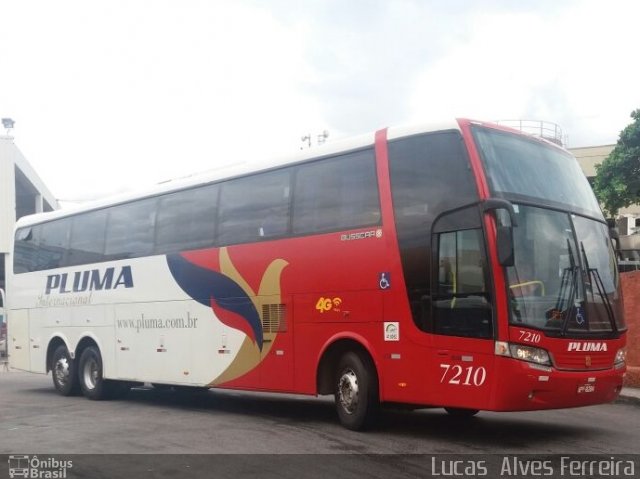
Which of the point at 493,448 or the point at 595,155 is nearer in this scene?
the point at 493,448

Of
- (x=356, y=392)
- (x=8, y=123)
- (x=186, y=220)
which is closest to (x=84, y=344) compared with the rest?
(x=186, y=220)

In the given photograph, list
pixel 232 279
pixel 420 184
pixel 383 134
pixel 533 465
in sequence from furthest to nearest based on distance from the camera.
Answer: pixel 232 279, pixel 383 134, pixel 420 184, pixel 533 465

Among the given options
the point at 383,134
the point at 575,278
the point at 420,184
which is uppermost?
the point at 383,134

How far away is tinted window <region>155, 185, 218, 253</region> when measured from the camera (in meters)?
12.2

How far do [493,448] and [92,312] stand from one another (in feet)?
30.2

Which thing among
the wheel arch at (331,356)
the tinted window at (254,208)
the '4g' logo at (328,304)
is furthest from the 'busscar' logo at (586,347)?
the tinted window at (254,208)

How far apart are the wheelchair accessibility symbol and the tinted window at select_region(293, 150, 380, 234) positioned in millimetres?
672

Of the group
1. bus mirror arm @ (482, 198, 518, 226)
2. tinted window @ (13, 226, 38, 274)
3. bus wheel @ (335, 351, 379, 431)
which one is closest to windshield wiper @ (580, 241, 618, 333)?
bus mirror arm @ (482, 198, 518, 226)

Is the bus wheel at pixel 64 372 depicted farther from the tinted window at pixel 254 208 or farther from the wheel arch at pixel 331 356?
the wheel arch at pixel 331 356

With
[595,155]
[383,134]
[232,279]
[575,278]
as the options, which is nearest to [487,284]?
[575,278]

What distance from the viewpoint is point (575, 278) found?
28.1 ft

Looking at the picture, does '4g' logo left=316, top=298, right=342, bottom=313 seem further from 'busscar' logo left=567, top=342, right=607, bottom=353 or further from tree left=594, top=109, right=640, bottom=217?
tree left=594, top=109, right=640, bottom=217

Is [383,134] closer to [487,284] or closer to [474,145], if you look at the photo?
[474,145]

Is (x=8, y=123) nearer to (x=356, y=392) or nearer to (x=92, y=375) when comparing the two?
(x=92, y=375)
